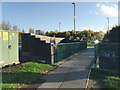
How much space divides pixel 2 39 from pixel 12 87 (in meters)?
2.36

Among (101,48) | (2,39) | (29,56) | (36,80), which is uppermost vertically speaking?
(2,39)

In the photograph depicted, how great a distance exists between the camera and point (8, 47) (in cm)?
601

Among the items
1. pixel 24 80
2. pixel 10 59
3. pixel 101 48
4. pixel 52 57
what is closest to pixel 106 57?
pixel 101 48

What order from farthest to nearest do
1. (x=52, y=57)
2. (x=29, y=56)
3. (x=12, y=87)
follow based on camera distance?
(x=29, y=56) → (x=52, y=57) → (x=12, y=87)

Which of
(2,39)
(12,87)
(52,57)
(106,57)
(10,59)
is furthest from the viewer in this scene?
(52,57)

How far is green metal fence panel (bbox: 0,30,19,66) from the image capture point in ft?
18.4

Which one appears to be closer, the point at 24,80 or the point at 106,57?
the point at 24,80

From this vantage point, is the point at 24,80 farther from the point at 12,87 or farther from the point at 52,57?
the point at 52,57

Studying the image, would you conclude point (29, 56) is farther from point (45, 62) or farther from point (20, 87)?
point (20, 87)

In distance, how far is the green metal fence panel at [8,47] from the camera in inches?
220

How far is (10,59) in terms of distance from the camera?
6.31 meters

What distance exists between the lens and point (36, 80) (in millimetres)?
5789

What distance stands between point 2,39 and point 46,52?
13.8ft

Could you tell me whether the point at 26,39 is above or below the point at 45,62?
above
